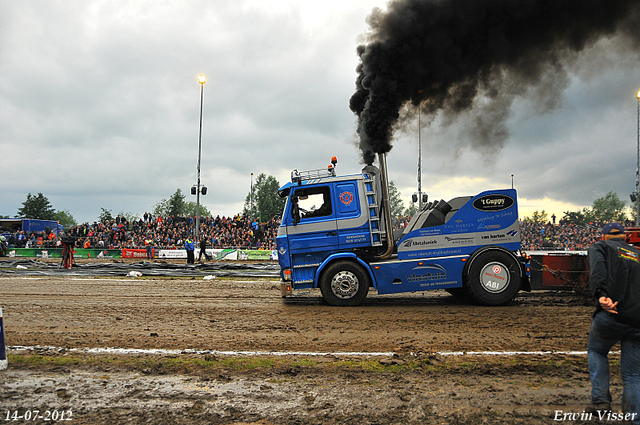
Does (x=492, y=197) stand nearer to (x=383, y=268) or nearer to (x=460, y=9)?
(x=383, y=268)

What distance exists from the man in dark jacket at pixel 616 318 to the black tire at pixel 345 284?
5.04 m

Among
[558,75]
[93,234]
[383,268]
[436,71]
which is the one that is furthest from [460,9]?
[93,234]

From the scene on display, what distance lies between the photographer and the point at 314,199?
28.2 ft

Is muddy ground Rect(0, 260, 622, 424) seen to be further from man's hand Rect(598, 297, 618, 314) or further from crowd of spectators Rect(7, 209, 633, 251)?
crowd of spectators Rect(7, 209, 633, 251)

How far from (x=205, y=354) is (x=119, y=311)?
3920 millimetres

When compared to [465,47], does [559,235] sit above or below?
below

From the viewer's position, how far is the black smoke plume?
9742 mm

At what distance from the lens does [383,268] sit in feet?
27.1

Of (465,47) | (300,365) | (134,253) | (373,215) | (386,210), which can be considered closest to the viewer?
(300,365)

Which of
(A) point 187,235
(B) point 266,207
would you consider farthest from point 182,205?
(A) point 187,235

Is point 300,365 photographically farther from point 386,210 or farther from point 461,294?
point 461,294

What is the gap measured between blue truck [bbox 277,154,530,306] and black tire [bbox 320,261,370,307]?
22 millimetres

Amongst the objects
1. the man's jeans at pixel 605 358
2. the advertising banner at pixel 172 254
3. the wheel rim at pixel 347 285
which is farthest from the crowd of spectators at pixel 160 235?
the man's jeans at pixel 605 358

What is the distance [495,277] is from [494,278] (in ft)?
0.10
